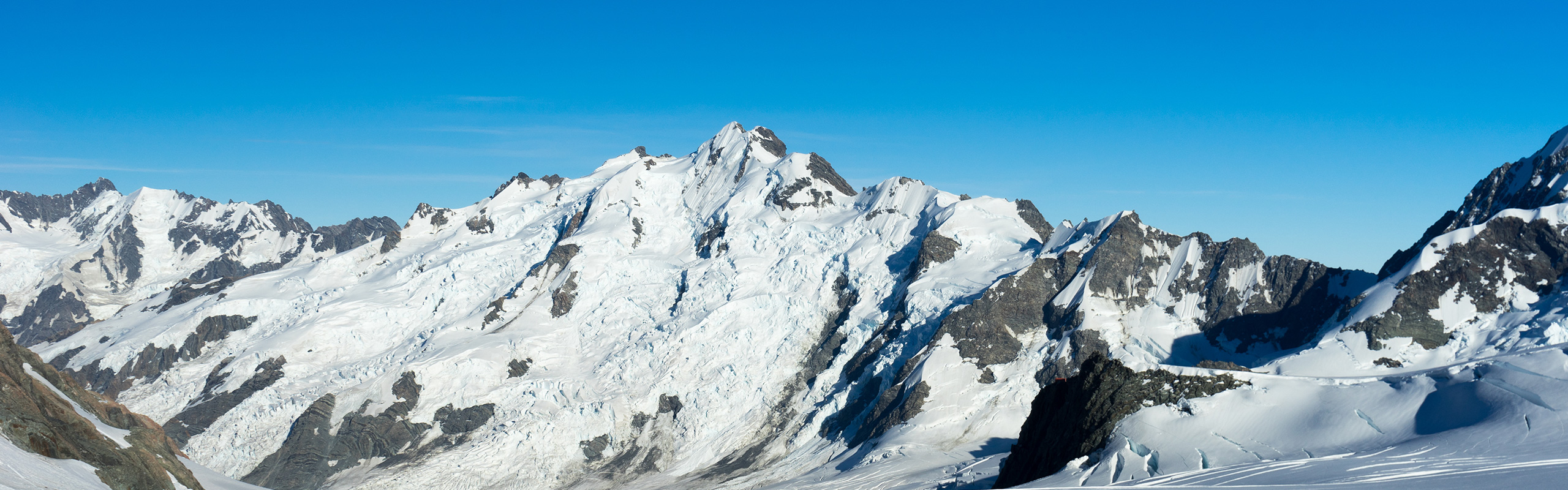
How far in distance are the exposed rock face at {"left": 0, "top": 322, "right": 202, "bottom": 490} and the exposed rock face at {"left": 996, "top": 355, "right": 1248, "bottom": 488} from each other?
57.1 metres

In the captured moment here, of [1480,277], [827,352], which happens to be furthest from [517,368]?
[1480,277]

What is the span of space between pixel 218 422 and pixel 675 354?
81.7 m

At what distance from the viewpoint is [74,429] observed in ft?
182

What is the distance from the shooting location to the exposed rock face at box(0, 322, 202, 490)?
44469 mm

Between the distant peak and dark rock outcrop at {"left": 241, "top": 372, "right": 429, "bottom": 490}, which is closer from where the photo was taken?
the distant peak

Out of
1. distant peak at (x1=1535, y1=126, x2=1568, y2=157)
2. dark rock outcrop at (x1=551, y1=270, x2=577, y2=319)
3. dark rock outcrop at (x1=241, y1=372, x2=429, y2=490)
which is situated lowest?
dark rock outcrop at (x1=241, y1=372, x2=429, y2=490)

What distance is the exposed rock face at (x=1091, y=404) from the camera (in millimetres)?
66250

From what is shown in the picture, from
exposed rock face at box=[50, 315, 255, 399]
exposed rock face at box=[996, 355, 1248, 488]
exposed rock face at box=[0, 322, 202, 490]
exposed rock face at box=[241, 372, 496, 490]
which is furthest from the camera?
exposed rock face at box=[50, 315, 255, 399]

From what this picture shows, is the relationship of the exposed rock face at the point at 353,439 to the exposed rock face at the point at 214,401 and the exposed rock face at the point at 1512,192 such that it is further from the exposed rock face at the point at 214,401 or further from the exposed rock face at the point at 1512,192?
the exposed rock face at the point at 1512,192

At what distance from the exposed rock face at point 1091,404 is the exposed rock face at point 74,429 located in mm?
57129

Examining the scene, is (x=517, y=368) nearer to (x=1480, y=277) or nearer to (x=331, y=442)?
(x=331, y=442)

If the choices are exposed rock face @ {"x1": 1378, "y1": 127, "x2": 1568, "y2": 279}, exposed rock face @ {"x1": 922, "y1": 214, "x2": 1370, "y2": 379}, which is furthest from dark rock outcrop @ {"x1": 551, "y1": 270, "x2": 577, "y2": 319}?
exposed rock face @ {"x1": 1378, "y1": 127, "x2": 1568, "y2": 279}

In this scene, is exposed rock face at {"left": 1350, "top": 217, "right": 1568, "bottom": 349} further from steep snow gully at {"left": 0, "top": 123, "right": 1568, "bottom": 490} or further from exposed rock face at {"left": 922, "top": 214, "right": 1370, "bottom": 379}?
exposed rock face at {"left": 922, "top": 214, "right": 1370, "bottom": 379}

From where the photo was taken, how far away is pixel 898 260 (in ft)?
638
